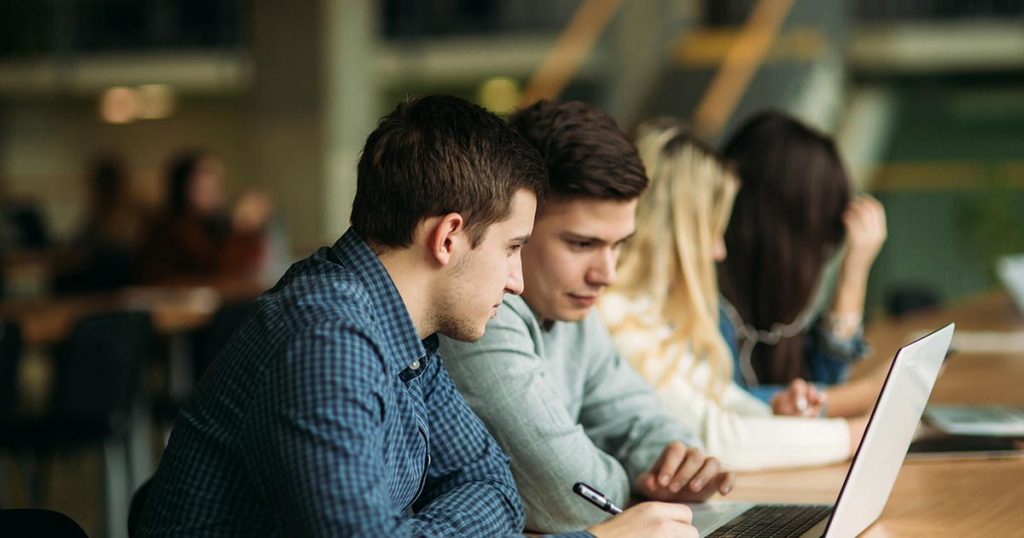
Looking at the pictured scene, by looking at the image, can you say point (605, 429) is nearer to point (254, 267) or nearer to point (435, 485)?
point (435, 485)

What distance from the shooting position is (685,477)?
1.95 metres

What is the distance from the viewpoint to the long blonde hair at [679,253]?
2.57m

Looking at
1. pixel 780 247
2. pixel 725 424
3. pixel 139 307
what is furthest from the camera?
pixel 139 307

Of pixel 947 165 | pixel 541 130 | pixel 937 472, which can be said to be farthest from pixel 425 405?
pixel 947 165

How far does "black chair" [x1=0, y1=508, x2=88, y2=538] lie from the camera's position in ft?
5.43

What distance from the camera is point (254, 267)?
6.75 metres

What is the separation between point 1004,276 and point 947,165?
4.82 metres

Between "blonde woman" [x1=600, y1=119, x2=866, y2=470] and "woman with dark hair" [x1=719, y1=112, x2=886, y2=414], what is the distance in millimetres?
547

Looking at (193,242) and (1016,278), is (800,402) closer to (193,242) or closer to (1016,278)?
(1016,278)

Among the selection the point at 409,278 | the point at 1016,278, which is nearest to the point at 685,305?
the point at 409,278

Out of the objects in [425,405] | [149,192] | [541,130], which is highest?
[541,130]

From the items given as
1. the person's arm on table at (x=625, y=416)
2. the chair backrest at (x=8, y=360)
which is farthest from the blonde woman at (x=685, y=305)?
the chair backrest at (x=8, y=360)

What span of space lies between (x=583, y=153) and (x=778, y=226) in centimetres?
139

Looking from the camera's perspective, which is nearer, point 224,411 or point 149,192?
point 224,411
